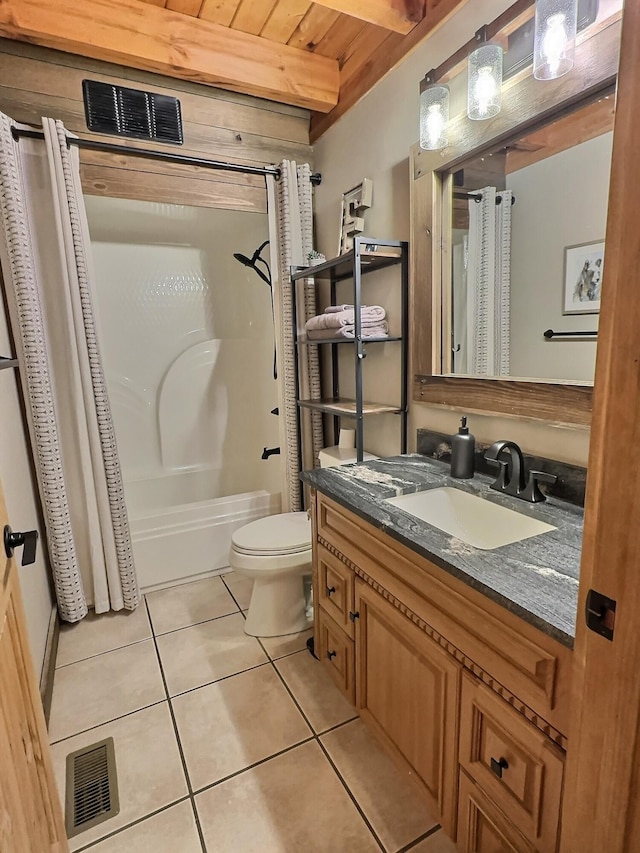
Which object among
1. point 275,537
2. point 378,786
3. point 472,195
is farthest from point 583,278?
point 378,786

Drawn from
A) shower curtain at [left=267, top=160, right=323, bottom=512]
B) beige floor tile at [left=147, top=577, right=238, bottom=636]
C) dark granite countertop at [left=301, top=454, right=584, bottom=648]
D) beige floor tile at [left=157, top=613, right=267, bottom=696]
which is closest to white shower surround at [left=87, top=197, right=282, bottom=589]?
shower curtain at [left=267, top=160, right=323, bottom=512]

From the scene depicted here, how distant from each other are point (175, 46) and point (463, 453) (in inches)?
83.3

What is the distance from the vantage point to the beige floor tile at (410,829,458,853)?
1163 mm

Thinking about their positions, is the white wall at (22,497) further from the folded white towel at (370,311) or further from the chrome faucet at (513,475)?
the chrome faucet at (513,475)

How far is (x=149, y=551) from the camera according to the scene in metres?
2.36

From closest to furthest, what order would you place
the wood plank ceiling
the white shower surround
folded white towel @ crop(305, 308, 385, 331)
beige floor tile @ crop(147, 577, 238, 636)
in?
1. the wood plank ceiling
2. folded white towel @ crop(305, 308, 385, 331)
3. beige floor tile @ crop(147, 577, 238, 636)
4. the white shower surround

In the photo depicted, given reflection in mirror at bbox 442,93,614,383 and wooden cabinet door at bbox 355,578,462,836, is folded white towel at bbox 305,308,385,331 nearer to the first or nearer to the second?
reflection in mirror at bbox 442,93,614,383

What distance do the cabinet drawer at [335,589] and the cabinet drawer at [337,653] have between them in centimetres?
4

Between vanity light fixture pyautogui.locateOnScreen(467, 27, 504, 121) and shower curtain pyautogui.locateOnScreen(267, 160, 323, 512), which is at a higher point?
vanity light fixture pyautogui.locateOnScreen(467, 27, 504, 121)

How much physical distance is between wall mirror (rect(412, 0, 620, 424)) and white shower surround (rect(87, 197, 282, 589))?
1360mm

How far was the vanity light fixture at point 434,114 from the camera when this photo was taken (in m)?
1.55

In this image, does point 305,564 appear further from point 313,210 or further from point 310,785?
point 313,210

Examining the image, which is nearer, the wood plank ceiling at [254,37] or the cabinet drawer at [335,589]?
the cabinet drawer at [335,589]

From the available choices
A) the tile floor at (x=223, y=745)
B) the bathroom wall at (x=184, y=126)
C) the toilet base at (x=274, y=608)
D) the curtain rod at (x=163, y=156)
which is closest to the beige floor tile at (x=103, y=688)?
the tile floor at (x=223, y=745)
